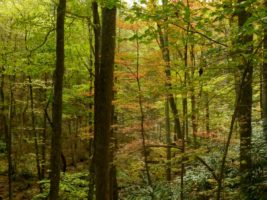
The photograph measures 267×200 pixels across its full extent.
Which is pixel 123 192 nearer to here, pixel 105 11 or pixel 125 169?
pixel 125 169

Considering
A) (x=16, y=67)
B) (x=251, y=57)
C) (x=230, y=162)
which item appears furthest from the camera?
(x=16, y=67)

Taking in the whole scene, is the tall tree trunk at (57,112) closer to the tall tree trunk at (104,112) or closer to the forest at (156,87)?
the forest at (156,87)

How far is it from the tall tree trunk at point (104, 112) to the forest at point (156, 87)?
0.05ft

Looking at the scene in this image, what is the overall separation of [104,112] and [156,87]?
4393 millimetres

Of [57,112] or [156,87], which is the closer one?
[57,112]

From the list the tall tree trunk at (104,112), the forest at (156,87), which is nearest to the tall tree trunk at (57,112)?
the forest at (156,87)

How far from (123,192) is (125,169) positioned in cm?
124

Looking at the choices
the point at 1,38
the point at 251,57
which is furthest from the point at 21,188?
the point at 251,57

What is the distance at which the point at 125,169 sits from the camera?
53.4ft

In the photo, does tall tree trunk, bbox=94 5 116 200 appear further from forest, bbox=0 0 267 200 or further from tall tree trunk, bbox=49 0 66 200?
tall tree trunk, bbox=49 0 66 200


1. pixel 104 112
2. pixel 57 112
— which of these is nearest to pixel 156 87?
pixel 57 112

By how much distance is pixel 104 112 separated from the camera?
4633mm

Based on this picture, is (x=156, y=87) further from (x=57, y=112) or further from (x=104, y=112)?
(x=104, y=112)

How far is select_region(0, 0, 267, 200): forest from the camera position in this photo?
15.0ft
